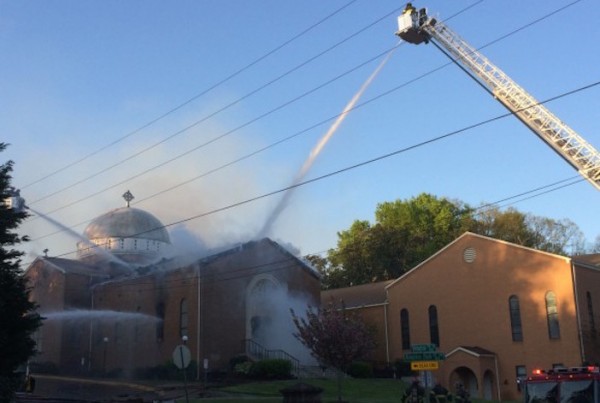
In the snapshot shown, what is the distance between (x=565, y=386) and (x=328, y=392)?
66.1 feet

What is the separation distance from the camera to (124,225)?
54406 mm

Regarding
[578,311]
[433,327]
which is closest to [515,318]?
[578,311]

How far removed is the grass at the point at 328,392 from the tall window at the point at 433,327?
222 inches

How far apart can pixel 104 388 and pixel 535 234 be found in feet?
140

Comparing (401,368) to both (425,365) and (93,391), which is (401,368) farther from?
(425,365)

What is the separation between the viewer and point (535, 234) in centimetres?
6228

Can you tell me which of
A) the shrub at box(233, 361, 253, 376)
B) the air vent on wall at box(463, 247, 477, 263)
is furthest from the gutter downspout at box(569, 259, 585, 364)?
the shrub at box(233, 361, 253, 376)

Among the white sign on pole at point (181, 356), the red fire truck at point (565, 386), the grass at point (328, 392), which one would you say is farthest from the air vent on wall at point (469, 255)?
the red fire truck at point (565, 386)

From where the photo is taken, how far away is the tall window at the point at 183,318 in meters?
40.7

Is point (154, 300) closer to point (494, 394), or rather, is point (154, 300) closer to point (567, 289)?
point (494, 394)

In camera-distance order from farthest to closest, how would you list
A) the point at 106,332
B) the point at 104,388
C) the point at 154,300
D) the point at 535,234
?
1. the point at 535,234
2. the point at 106,332
3. the point at 154,300
4. the point at 104,388

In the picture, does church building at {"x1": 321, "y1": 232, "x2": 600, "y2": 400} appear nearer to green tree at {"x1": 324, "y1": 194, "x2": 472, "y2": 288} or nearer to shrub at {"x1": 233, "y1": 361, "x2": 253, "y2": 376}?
shrub at {"x1": 233, "y1": 361, "x2": 253, "y2": 376}

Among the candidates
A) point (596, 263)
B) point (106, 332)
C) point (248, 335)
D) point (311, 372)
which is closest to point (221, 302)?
point (248, 335)

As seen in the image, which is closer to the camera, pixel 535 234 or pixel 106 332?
pixel 106 332
